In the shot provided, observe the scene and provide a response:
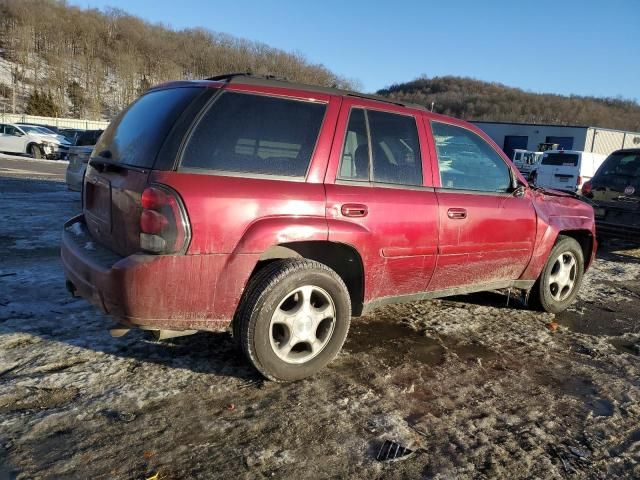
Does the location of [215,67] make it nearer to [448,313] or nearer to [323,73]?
[323,73]

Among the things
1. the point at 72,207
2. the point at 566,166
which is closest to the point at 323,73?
the point at 566,166

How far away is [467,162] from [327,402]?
2290 mm

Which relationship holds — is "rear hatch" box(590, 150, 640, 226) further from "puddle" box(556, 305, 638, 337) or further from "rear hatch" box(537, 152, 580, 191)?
"rear hatch" box(537, 152, 580, 191)

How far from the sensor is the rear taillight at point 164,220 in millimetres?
2701

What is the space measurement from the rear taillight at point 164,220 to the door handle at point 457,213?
6.60 feet

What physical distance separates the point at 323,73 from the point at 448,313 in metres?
80.8

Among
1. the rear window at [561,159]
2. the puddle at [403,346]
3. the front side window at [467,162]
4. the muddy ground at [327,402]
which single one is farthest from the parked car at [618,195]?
the rear window at [561,159]

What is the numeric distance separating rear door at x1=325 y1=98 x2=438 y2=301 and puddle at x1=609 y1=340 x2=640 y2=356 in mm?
1834

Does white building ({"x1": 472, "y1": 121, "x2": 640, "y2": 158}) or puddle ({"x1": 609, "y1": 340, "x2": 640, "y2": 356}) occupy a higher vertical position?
white building ({"x1": 472, "y1": 121, "x2": 640, "y2": 158})

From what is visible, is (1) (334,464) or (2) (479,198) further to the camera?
(2) (479,198)

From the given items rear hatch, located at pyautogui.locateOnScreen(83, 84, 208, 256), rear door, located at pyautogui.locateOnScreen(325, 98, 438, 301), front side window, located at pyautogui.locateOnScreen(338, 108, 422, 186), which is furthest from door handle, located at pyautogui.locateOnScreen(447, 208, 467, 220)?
rear hatch, located at pyautogui.locateOnScreen(83, 84, 208, 256)

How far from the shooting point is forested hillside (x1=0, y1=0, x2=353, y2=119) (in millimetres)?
68438

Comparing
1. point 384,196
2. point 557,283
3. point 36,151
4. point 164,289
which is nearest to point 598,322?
point 557,283

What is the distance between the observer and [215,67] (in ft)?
313
